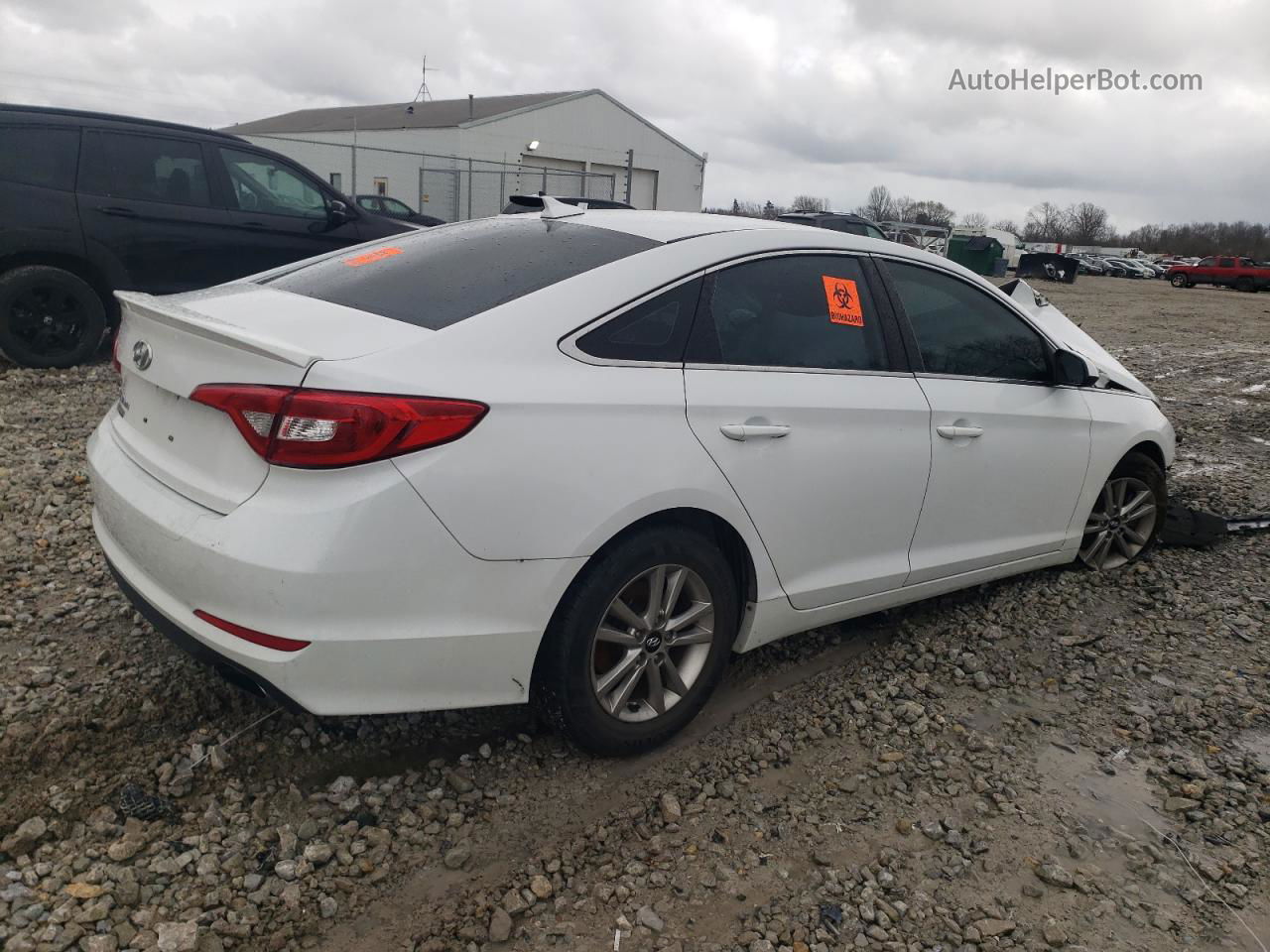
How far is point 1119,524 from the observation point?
4641 millimetres

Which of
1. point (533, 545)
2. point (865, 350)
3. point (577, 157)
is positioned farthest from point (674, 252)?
point (577, 157)

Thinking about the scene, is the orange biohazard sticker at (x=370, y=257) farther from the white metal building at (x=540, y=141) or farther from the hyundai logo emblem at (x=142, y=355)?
the white metal building at (x=540, y=141)

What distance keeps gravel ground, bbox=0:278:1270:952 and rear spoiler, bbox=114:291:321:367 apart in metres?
1.19

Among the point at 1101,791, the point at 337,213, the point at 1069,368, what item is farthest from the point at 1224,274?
the point at 1101,791

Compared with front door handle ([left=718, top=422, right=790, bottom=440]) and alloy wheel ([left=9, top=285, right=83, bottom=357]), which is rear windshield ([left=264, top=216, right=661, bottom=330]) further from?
alloy wheel ([left=9, top=285, right=83, bottom=357])

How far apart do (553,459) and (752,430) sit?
0.70m

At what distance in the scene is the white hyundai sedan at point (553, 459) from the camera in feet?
7.50

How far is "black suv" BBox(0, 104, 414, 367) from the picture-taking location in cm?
706

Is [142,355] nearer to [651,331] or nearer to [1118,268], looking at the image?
[651,331]

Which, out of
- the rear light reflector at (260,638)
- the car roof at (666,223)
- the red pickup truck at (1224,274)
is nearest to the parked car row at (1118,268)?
the red pickup truck at (1224,274)

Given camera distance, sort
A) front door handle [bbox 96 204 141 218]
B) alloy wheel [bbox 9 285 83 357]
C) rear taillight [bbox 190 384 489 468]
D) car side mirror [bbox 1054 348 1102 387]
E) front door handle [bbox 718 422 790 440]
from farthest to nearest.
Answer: front door handle [bbox 96 204 141 218] < alloy wheel [bbox 9 285 83 357] < car side mirror [bbox 1054 348 1102 387] < front door handle [bbox 718 422 790 440] < rear taillight [bbox 190 384 489 468]

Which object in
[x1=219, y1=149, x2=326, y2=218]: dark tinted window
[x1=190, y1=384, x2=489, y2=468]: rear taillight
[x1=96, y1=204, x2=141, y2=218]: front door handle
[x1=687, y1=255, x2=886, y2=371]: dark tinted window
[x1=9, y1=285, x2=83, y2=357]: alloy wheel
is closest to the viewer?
[x1=190, y1=384, x2=489, y2=468]: rear taillight

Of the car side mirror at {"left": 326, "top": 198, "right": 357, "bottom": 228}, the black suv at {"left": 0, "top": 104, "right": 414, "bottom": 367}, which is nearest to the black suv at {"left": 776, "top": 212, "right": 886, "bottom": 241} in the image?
Result: the car side mirror at {"left": 326, "top": 198, "right": 357, "bottom": 228}

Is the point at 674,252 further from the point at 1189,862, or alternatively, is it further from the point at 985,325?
the point at 1189,862
